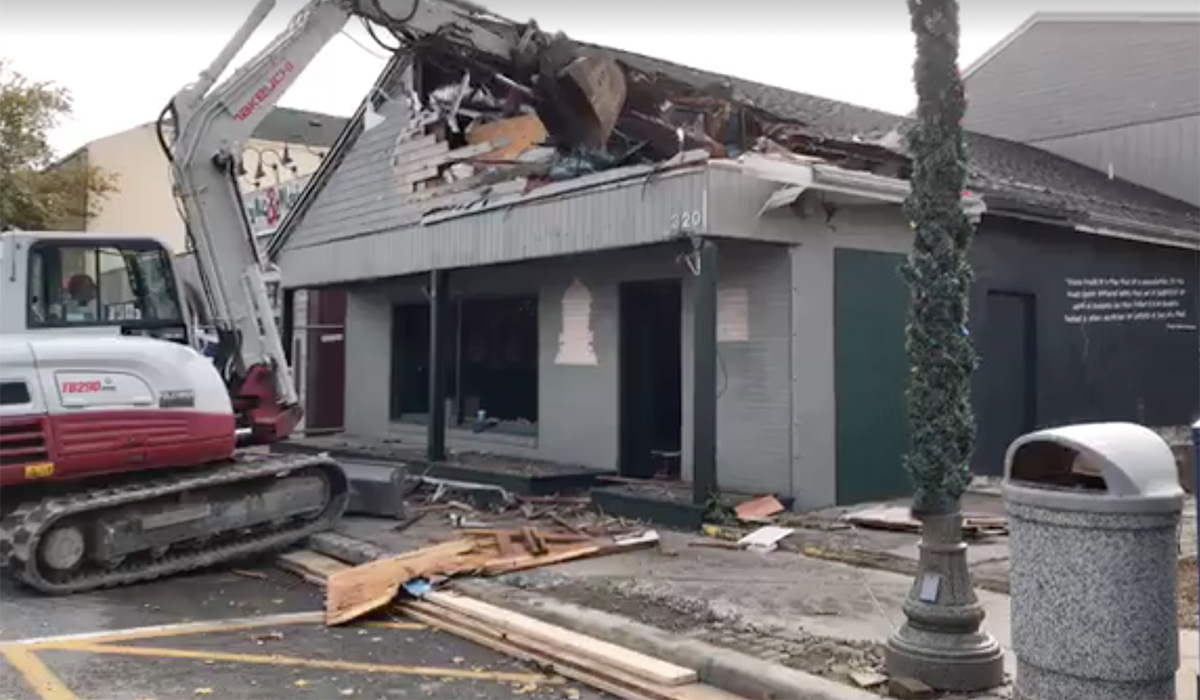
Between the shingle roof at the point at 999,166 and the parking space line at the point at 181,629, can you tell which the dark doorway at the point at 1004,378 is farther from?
the parking space line at the point at 181,629

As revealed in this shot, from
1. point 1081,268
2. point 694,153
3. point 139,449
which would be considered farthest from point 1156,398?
point 139,449

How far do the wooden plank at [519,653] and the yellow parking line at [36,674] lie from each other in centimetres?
233

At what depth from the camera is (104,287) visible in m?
9.38

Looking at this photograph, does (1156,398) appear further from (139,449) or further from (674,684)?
(139,449)

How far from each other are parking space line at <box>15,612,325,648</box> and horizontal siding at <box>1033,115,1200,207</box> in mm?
17331

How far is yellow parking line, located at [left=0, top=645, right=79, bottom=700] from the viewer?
223 inches

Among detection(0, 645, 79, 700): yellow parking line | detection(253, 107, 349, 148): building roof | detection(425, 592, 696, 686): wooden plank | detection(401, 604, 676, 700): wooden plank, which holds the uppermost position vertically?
detection(253, 107, 349, 148): building roof

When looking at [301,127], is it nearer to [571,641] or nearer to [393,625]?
[393,625]

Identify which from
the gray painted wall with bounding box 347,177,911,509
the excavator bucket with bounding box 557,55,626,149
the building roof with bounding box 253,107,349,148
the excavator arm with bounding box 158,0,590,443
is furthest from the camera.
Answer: the building roof with bounding box 253,107,349,148

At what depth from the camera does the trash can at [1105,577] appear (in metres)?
4.49

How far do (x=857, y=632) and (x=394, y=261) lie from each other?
977 cm

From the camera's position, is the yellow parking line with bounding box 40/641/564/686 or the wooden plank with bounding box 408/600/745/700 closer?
the wooden plank with bounding box 408/600/745/700

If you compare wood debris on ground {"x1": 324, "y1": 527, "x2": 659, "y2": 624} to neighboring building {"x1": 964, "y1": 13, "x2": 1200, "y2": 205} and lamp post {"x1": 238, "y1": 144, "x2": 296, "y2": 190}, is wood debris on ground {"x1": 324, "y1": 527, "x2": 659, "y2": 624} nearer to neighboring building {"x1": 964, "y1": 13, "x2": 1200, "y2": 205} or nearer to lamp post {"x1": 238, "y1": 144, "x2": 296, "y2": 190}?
lamp post {"x1": 238, "y1": 144, "x2": 296, "y2": 190}

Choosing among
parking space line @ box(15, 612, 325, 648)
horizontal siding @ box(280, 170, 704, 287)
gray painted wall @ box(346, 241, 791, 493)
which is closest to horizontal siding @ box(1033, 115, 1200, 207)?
gray painted wall @ box(346, 241, 791, 493)
